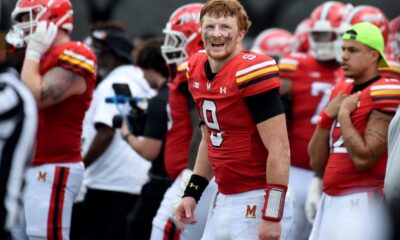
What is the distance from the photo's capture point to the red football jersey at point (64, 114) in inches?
249

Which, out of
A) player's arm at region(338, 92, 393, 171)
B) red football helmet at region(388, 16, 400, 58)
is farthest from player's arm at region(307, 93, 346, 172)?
red football helmet at region(388, 16, 400, 58)

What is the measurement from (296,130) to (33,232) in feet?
8.20

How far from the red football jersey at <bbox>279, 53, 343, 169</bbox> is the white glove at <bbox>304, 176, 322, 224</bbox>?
0.49 m

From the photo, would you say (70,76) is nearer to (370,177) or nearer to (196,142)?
(196,142)

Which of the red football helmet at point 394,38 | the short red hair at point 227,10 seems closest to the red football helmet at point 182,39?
the short red hair at point 227,10

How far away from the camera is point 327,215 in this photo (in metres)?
6.20

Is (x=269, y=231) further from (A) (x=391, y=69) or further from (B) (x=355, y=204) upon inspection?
(A) (x=391, y=69)

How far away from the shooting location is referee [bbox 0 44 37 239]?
3.99 m

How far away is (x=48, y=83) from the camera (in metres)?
6.22

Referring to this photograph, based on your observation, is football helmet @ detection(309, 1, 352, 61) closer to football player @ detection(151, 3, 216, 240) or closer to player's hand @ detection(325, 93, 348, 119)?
football player @ detection(151, 3, 216, 240)

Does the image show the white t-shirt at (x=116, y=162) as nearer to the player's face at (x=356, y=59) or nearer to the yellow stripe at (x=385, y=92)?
the player's face at (x=356, y=59)

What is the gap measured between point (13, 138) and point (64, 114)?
246 cm

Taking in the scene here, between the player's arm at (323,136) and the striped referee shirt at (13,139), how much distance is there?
2553mm

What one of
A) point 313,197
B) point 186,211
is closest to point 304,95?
point 313,197
